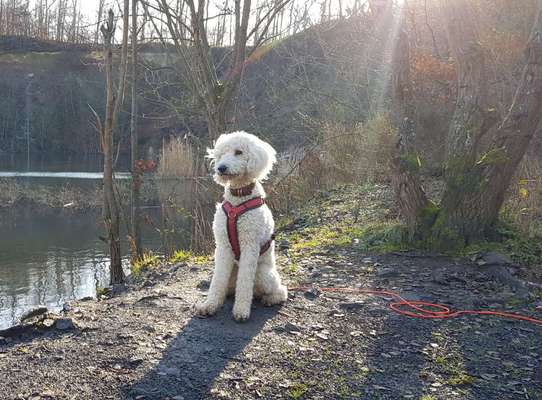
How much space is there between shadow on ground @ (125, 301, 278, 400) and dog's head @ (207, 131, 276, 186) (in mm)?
1028

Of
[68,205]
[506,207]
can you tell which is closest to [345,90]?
[68,205]

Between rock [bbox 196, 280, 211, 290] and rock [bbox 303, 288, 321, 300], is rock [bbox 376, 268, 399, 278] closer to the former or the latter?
rock [bbox 303, 288, 321, 300]

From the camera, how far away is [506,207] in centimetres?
670

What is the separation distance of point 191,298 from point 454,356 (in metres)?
2.11

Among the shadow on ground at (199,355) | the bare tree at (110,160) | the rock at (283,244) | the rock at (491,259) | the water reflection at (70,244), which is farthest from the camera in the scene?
the water reflection at (70,244)

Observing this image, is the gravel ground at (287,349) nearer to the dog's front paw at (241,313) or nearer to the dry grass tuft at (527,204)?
the dog's front paw at (241,313)

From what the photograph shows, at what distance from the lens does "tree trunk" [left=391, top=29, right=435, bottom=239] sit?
6.03 meters

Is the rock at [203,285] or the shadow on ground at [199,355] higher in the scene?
the shadow on ground at [199,355]

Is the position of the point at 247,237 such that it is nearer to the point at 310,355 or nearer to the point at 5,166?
the point at 310,355

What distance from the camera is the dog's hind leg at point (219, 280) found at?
369 centimetres

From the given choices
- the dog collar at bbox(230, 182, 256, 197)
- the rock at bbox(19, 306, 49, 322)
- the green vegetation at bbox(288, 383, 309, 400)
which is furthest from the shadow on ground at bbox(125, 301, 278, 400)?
the rock at bbox(19, 306, 49, 322)

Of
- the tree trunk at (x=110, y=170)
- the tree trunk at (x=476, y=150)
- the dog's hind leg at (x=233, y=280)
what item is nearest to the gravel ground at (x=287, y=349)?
the dog's hind leg at (x=233, y=280)

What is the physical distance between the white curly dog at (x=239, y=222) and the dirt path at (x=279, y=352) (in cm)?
21

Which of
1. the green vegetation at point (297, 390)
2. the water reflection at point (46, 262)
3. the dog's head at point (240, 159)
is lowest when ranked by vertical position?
the water reflection at point (46, 262)
